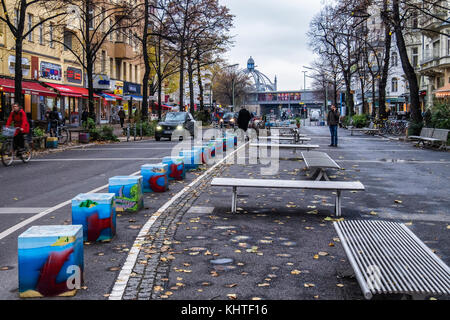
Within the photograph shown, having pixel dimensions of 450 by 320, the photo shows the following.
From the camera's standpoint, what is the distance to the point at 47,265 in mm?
4836

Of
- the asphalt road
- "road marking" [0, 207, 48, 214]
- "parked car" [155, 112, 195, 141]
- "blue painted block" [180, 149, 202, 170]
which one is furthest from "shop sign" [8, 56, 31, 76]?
"road marking" [0, 207, 48, 214]

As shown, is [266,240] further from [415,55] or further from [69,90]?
[415,55]

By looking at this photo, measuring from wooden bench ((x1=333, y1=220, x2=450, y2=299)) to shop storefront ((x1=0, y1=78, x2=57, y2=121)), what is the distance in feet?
89.3

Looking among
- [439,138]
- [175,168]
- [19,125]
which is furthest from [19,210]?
[439,138]

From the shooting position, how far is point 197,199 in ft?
34.0

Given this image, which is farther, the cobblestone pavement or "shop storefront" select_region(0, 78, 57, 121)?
"shop storefront" select_region(0, 78, 57, 121)

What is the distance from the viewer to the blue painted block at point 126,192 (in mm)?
8906

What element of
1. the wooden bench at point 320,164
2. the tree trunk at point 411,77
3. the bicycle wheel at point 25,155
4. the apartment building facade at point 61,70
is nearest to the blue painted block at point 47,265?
the wooden bench at point 320,164

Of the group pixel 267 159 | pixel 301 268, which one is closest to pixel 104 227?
pixel 301 268

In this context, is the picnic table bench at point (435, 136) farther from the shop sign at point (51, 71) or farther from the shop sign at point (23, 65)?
the shop sign at point (51, 71)

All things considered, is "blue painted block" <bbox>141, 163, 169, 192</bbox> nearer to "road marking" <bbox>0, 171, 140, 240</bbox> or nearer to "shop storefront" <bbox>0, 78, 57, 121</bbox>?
"road marking" <bbox>0, 171, 140, 240</bbox>

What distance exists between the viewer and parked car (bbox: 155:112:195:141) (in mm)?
34188

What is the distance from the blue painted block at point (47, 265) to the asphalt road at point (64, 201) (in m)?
0.14
